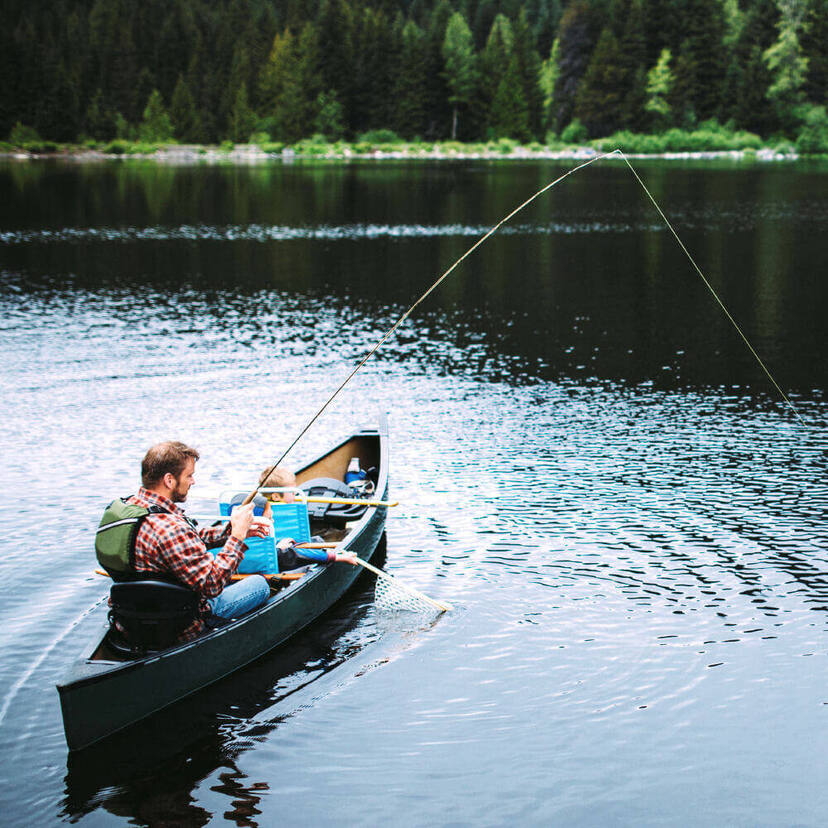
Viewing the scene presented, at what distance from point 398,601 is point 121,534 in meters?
4.20

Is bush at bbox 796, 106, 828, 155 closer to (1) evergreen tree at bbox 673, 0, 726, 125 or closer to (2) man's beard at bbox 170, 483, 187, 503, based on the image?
(1) evergreen tree at bbox 673, 0, 726, 125

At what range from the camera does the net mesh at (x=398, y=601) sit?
11.2 meters

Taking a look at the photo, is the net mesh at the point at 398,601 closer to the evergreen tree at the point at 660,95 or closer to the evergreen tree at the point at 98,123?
the evergreen tree at the point at 660,95

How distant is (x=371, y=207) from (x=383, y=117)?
298 feet

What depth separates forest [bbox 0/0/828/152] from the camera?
126m

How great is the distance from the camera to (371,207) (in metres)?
60.9

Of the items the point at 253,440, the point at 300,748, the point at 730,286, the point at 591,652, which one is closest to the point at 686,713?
the point at 591,652

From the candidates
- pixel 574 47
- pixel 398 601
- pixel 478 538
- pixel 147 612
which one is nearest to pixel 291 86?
pixel 574 47

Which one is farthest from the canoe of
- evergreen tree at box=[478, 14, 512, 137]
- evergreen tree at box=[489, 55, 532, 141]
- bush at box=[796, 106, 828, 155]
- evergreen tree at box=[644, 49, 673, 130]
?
evergreen tree at box=[478, 14, 512, 137]

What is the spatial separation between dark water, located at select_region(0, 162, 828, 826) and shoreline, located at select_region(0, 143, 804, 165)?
288ft

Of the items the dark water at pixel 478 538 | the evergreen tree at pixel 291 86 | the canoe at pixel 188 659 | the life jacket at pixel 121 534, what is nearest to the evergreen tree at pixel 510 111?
the evergreen tree at pixel 291 86

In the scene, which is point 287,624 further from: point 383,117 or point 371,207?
point 383,117

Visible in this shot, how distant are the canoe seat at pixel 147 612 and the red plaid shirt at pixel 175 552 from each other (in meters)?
0.13

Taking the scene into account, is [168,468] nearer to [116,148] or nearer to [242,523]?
[242,523]
